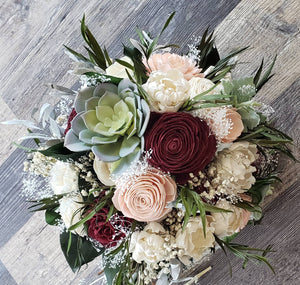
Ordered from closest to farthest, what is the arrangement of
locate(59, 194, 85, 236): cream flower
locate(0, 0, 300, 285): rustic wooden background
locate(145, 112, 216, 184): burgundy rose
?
locate(145, 112, 216, 184): burgundy rose → locate(59, 194, 85, 236): cream flower → locate(0, 0, 300, 285): rustic wooden background

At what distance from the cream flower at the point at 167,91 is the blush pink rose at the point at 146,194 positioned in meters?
0.11

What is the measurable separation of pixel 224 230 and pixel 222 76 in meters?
0.29

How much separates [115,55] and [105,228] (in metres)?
0.55

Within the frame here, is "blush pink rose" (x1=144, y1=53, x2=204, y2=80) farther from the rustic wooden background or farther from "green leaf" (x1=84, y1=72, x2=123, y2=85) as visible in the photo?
the rustic wooden background

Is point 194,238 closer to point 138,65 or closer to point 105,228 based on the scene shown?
point 105,228

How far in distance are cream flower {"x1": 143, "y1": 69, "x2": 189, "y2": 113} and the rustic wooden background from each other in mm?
417

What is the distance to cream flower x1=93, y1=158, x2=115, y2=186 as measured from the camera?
63 cm

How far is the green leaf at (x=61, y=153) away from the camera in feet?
2.03

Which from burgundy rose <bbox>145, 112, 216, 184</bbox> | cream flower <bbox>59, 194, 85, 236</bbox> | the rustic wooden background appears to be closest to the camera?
burgundy rose <bbox>145, 112, 216, 184</bbox>

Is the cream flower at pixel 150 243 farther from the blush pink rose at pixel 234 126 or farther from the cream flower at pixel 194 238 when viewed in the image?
the blush pink rose at pixel 234 126

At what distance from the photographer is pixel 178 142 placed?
0.57m

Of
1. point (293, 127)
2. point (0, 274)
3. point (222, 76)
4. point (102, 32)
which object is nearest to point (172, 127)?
point (222, 76)

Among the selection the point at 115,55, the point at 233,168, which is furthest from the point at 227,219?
the point at 115,55

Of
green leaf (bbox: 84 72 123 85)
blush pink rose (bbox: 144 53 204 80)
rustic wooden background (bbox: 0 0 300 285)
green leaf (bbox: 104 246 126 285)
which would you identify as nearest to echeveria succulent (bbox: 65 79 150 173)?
green leaf (bbox: 84 72 123 85)
